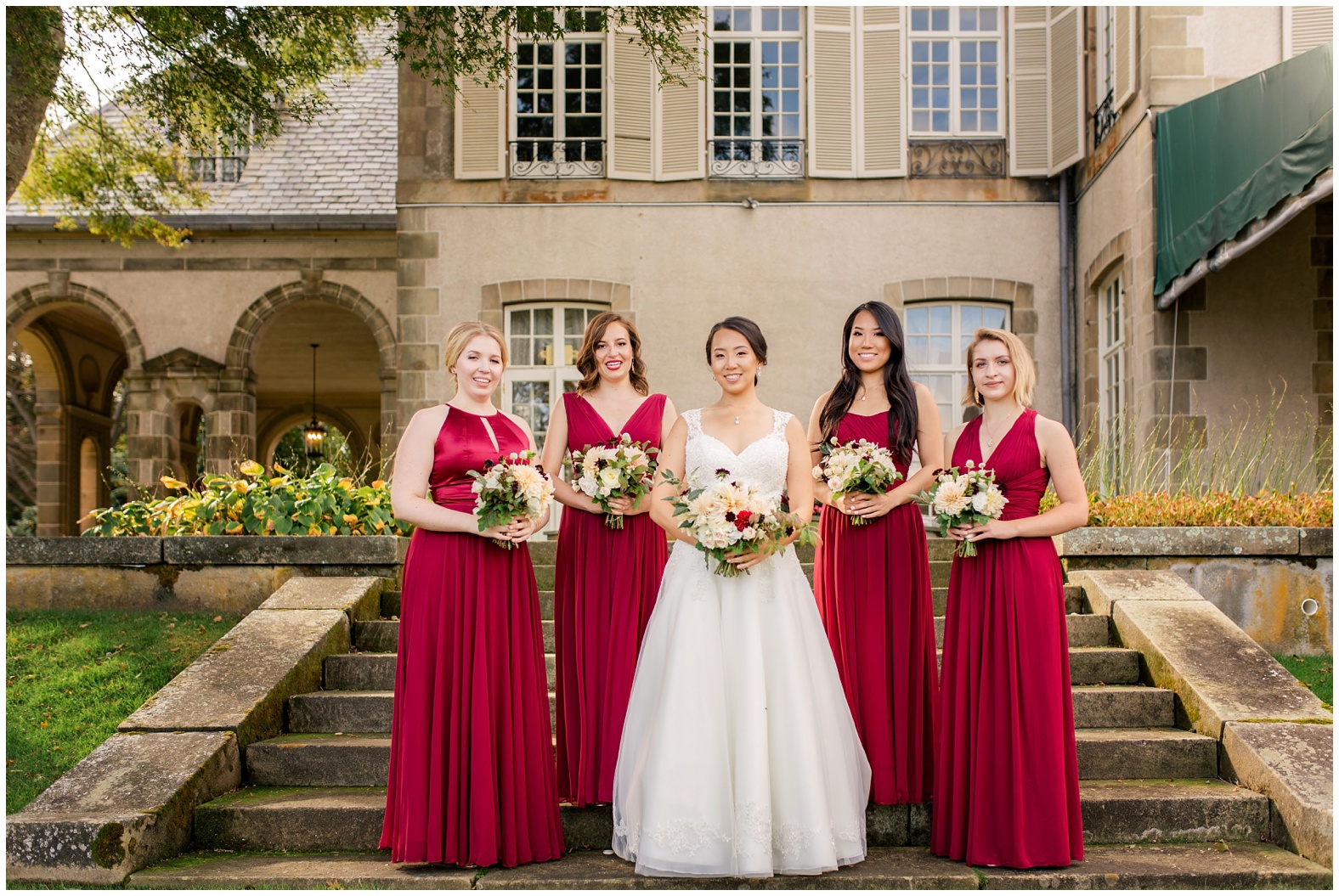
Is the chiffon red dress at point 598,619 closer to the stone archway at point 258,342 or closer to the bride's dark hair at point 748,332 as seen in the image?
the bride's dark hair at point 748,332

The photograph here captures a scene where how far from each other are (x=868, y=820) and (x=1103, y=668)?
75.7 inches

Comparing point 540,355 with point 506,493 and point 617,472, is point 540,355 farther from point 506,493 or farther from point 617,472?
point 506,493

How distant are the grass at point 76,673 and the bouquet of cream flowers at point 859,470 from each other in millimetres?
3874

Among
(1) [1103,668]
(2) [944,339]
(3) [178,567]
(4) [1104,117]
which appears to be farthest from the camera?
(2) [944,339]

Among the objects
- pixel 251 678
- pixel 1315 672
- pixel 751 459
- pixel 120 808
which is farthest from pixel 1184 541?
pixel 120 808

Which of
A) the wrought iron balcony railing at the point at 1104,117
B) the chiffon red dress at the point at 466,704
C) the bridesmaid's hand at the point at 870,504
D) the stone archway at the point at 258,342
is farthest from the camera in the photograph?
the stone archway at the point at 258,342

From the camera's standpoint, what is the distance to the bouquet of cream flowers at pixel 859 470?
4480mm

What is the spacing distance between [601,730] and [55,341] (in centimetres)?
1740

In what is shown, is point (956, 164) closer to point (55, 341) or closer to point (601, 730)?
point (601, 730)

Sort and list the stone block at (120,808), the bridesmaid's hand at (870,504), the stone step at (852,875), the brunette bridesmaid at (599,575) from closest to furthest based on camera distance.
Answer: the stone step at (852,875) → the stone block at (120,808) → the bridesmaid's hand at (870,504) → the brunette bridesmaid at (599,575)

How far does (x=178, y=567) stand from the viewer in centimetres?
738

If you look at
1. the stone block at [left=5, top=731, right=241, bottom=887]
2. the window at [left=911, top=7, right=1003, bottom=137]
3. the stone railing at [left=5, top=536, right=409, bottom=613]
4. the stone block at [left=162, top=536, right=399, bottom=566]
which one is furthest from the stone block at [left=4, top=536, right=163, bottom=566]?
the window at [left=911, top=7, right=1003, bottom=137]

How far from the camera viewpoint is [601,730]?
187 inches

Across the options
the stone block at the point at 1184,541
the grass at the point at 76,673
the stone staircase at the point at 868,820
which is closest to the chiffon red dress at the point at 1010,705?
the stone staircase at the point at 868,820
